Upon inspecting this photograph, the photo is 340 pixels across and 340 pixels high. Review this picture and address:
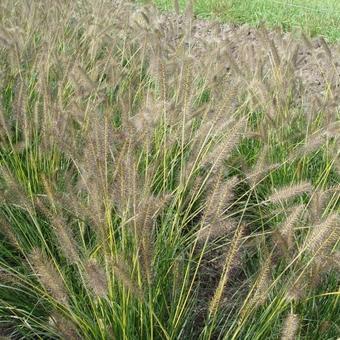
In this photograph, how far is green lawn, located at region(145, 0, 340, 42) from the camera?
669 centimetres

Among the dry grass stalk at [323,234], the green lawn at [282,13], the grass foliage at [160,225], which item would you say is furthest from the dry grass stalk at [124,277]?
the green lawn at [282,13]

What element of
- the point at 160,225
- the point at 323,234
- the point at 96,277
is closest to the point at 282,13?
the point at 160,225

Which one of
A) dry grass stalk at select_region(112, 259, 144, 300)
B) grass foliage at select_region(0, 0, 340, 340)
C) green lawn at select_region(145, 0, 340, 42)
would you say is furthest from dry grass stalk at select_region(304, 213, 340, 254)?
green lawn at select_region(145, 0, 340, 42)

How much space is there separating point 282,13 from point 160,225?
17.1 feet

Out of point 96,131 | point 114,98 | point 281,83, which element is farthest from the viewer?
point 114,98

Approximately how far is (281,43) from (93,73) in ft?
3.92

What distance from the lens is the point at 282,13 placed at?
7.20 m

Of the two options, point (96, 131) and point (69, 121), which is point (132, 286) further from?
point (69, 121)

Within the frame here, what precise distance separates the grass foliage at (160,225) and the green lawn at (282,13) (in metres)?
3.42

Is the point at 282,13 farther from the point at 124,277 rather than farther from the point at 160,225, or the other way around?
the point at 124,277

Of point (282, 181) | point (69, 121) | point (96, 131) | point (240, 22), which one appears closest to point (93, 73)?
point (69, 121)

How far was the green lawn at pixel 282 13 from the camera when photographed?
6.69 metres

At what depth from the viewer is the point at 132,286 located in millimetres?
1534

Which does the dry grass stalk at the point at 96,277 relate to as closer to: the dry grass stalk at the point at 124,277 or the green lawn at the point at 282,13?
the dry grass stalk at the point at 124,277
